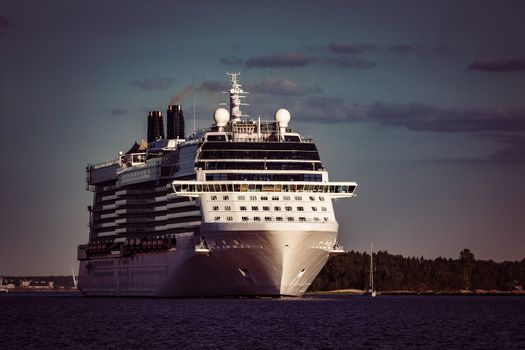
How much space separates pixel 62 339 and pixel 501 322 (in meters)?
44.7

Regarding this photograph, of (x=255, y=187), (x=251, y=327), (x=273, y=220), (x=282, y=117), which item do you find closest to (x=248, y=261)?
(x=273, y=220)

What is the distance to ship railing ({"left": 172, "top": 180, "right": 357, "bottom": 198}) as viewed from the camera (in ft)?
452

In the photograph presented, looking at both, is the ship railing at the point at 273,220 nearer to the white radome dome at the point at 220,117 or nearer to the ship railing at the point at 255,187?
the ship railing at the point at 255,187

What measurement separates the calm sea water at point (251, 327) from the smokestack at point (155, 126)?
114 feet

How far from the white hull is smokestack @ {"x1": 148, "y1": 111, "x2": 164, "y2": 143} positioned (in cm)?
3185

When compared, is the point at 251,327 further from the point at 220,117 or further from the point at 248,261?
the point at 220,117

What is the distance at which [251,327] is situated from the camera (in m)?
108

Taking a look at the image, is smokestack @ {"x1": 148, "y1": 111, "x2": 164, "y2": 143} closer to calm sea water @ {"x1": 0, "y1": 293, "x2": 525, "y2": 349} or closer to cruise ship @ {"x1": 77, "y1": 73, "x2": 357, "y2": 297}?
cruise ship @ {"x1": 77, "y1": 73, "x2": 357, "y2": 297}

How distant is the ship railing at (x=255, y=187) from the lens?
138 meters

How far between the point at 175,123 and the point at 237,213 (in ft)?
129

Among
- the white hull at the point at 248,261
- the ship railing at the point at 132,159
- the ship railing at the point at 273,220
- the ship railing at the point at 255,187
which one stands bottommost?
the white hull at the point at 248,261

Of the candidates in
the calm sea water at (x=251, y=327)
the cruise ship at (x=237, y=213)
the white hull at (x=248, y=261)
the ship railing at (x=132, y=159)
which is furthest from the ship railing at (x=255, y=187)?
the ship railing at (x=132, y=159)

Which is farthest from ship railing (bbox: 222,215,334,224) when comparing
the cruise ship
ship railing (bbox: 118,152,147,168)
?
ship railing (bbox: 118,152,147,168)

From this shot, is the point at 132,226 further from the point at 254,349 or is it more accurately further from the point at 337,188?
the point at 254,349
